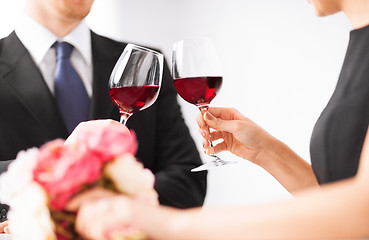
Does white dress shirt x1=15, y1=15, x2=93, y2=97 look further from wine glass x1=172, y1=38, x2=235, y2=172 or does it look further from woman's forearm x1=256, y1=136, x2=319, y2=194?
woman's forearm x1=256, y1=136, x2=319, y2=194

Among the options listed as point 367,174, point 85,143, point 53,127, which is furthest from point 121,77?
point 53,127

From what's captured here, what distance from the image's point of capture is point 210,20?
4.50 m

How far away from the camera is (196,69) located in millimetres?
1225

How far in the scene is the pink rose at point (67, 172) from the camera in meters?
0.46

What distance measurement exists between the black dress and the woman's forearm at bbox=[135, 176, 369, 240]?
699 millimetres

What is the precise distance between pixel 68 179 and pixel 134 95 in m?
0.63

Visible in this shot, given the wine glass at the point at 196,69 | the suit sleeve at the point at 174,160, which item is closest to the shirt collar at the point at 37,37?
the suit sleeve at the point at 174,160

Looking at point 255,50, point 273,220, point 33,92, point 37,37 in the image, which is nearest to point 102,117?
point 33,92

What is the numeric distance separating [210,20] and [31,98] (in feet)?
9.91

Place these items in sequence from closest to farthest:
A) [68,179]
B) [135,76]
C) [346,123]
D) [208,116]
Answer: [68,179] < [135,76] < [346,123] < [208,116]

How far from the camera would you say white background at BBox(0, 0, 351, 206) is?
3.61m

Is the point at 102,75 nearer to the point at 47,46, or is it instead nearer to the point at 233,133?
the point at 47,46

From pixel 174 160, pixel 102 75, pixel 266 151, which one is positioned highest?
pixel 102 75

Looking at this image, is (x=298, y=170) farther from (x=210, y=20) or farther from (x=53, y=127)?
(x=210, y=20)
